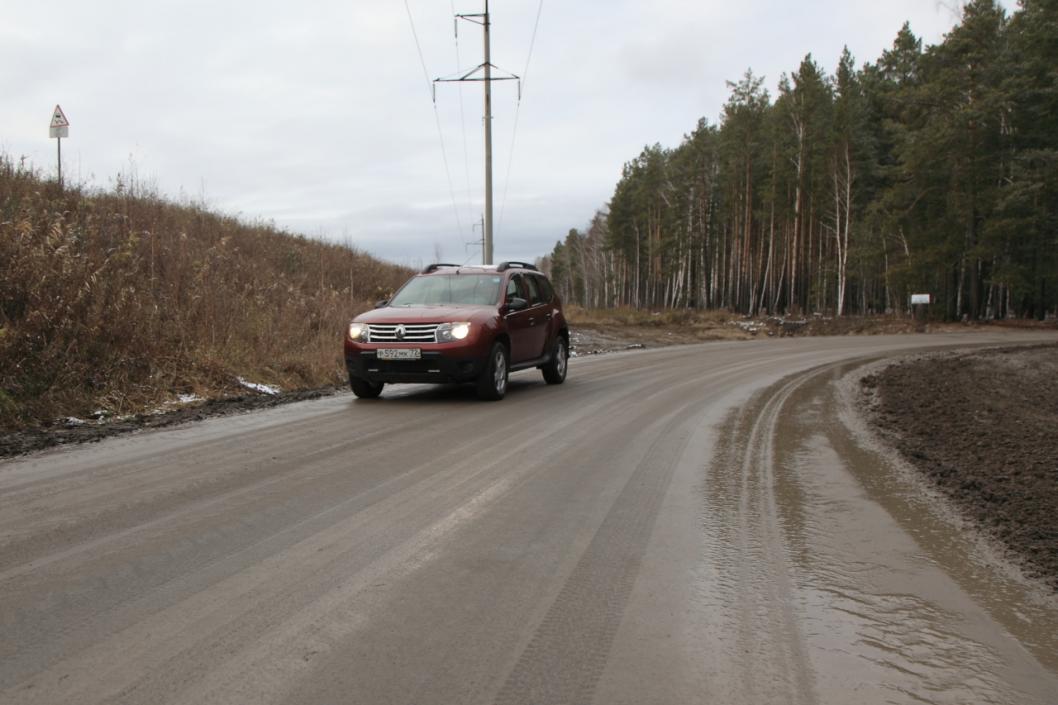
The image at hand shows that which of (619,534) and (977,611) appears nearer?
(977,611)

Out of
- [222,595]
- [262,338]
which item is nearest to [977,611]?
[222,595]

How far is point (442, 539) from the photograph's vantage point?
4.19 m

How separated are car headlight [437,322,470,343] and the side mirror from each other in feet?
3.96

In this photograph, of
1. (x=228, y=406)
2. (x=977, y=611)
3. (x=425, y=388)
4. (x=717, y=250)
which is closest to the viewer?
(x=977, y=611)

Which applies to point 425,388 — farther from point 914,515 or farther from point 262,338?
point 914,515

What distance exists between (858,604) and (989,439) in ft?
15.8

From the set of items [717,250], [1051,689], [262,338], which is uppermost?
[717,250]

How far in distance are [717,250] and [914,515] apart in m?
62.3

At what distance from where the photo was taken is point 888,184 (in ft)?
160

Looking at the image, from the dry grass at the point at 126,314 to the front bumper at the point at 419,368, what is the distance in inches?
92.2

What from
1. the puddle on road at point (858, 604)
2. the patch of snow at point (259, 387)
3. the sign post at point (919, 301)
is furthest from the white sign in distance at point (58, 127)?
the sign post at point (919, 301)

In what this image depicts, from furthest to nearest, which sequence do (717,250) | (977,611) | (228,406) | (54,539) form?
1. (717,250)
2. (228,406)
3. (54,539)
4. (977,611)

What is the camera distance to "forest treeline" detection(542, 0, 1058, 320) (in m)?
35.7

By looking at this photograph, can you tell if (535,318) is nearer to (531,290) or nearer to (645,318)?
(531,290)
